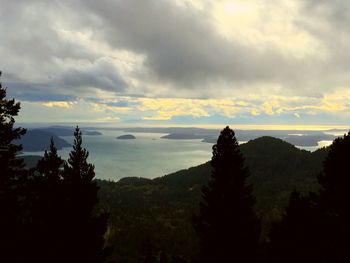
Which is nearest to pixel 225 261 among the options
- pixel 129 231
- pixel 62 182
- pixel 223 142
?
pixel 223 142

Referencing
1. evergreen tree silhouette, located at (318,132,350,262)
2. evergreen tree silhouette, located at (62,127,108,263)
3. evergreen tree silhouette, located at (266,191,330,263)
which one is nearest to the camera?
evergreen tree silhouette, located at (62,127,108,263)

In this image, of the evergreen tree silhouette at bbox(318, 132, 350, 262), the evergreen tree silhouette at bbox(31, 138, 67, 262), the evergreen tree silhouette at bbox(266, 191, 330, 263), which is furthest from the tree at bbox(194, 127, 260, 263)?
the evergreen tree silhouette at bbox(31, 138, 67, 262)

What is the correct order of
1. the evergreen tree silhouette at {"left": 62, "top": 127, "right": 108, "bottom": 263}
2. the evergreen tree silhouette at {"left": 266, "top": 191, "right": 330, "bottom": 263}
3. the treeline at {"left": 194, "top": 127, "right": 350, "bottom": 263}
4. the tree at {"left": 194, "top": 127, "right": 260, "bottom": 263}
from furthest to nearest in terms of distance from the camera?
the evergreen tree silhouette at {"left": 266, "top": 191, "right": 330, "bottom": 263}, the tree at {"left": 194, "top": 127, "right": 260, "bottom": 263}, the treeline at {"left": 194, "top": 127, "right": 350, "bottom": 263}, the evergreen tree silhouette at {"left": 62, "top": 127, "right": 108, "bottom": 263}

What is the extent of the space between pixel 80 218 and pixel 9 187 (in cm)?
536

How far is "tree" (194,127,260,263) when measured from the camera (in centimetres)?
2741

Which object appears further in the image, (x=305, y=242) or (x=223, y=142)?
(x=305, y=242)

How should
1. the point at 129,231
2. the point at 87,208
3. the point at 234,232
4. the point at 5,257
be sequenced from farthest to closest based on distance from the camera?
the point at 129,231
the point at 234,232
the point at 87,208
the point at 5,257

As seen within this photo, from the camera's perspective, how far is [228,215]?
89.9 feet

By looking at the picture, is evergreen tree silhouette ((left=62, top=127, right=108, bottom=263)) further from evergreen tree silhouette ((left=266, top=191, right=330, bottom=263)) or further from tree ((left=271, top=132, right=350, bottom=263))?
evergreen tree silhouette ((left=266, top=191, right=330, bottom=263))

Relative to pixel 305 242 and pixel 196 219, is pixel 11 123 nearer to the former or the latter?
pixel 196 219

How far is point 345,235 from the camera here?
88.0ft

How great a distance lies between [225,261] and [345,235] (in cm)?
831

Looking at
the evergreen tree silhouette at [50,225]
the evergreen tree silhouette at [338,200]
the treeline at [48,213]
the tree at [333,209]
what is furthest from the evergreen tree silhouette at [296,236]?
the evergreen tree silhouette at [50,225]

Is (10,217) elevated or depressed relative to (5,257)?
elevated
